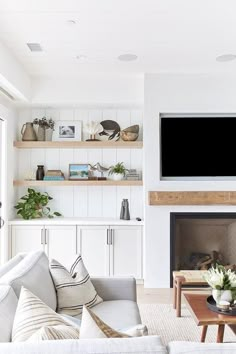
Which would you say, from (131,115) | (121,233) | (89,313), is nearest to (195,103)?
(131,115)

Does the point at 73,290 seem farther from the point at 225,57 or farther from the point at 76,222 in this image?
the point at 225,57

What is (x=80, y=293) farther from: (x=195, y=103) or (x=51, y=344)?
(x=195, y=103)

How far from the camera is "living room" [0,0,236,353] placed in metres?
4.09

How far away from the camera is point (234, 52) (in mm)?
4320

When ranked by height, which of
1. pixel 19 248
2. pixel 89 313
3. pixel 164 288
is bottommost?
pixel 164 288

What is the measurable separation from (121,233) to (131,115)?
172cm

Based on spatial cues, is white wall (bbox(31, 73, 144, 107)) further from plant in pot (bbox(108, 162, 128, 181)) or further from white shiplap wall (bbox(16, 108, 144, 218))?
plant in pot (bbox(108, 162, 128, 181))

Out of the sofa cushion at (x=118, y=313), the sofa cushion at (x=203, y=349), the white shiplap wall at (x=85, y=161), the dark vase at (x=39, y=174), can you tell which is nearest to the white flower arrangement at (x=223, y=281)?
the sofa cushion at (x=118, y=313)

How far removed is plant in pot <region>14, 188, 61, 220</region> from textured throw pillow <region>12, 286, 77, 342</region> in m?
3.63

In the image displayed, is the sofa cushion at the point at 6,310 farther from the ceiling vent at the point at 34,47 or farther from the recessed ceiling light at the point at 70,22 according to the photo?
the ceiling vent at the point at 34,47

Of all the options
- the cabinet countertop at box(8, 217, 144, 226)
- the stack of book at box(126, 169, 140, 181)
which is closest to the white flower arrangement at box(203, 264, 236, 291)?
the cabinet countertop at box(8, 217, 144, 226)

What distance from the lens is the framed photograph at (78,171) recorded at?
5.71m

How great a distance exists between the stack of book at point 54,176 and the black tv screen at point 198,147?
56.8 inches

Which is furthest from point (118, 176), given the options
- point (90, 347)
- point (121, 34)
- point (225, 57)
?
point (90, 347)
